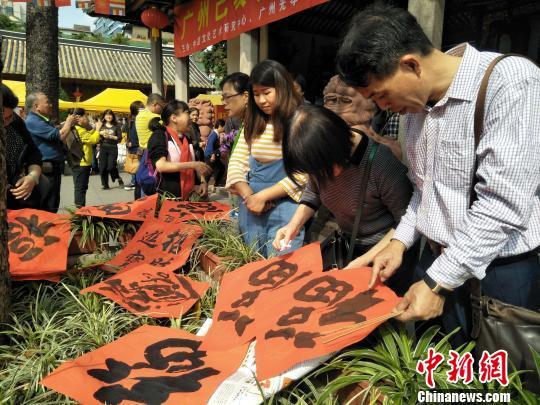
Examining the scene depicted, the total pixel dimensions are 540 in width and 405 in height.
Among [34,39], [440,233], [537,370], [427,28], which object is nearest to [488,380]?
[537,370]

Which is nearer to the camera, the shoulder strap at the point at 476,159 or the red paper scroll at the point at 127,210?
the shoulder strap at the point at 476,159

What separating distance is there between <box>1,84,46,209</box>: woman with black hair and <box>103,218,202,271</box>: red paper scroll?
0.78m

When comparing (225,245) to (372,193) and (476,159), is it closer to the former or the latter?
(372,193)

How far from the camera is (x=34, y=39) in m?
7.65

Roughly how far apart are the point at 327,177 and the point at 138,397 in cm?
96

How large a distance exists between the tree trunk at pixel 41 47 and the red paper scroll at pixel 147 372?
7475mm

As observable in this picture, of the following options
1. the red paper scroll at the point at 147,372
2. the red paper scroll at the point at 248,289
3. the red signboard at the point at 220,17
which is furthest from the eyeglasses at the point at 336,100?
the red signboard at the point at 220,17

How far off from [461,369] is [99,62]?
81.2 feet

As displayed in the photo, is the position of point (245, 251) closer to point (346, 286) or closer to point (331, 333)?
point (346, 286)

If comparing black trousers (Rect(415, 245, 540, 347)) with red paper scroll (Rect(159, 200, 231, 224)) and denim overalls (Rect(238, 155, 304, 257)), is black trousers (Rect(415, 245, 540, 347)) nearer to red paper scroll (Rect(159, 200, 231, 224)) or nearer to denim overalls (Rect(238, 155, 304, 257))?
denim overalls (Rect(238, 155, 304, 257))

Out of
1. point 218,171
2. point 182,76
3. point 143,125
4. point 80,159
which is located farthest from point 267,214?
point 182,76

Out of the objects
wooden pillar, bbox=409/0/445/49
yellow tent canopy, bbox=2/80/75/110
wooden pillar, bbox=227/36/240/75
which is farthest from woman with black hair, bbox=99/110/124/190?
wooden pillar, bbox=409/0/445/49

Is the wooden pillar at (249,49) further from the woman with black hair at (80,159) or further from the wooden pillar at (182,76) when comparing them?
the wooden pillar at (182,76)

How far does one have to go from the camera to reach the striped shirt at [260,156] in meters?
2.36
